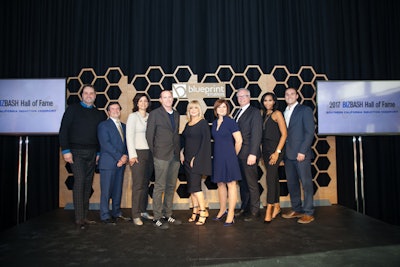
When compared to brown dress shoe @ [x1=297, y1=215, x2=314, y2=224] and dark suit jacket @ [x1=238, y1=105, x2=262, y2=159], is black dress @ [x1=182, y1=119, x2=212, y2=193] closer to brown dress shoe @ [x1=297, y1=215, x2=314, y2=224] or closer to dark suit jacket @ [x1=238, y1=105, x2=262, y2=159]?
dark suit jacket @ [x1=238, y1=105, x2=262, y2=159]

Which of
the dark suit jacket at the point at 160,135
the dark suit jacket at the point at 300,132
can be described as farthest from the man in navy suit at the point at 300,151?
the dark suit jacket at the point at 160,135

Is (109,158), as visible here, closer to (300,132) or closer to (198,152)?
(198,152)

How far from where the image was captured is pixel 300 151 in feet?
8.83

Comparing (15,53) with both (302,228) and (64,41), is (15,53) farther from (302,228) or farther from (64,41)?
(302,228)

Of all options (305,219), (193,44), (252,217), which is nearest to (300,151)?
(305,219)

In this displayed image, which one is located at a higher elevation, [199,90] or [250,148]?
[199,90]

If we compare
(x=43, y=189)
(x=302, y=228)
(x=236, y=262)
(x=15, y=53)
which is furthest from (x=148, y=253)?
(x=15, y=53)

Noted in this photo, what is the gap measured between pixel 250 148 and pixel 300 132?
1.86ft

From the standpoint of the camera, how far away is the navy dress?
2.56 m

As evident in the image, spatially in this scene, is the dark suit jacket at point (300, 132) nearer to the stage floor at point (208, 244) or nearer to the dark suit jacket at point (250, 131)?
the dark suit jacket at point (250, 131)

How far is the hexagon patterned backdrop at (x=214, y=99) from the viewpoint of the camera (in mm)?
3471

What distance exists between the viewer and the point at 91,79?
11.9 ft

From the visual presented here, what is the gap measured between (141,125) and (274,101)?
140cm

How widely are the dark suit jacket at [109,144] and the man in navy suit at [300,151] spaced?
178cm
